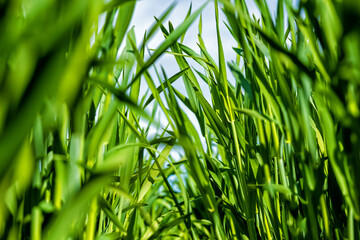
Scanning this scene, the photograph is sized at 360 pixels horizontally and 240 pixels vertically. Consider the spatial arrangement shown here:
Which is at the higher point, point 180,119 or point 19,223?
point 180,119

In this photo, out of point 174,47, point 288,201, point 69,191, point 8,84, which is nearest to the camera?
point 8,84

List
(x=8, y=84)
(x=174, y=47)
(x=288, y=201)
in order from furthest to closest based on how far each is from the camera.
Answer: (x=174, y=47) → (x=288, y=201) → (x=8, y=84)

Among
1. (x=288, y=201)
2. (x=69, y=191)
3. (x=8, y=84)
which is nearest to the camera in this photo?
(x=8, y=84)

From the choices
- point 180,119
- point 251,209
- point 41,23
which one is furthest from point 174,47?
point 41,23

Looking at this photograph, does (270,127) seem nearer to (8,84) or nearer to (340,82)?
(340,82)

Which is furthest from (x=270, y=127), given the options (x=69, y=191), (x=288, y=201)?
(x=69, y=191)

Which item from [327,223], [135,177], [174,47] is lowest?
[327,223]

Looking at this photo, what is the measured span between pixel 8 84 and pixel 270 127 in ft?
1.41

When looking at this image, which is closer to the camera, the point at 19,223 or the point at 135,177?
the point at 19,223

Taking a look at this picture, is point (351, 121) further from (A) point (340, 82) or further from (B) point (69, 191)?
(B) point (69, 191)

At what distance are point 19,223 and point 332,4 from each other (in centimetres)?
44

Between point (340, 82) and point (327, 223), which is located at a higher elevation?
point (340, 82)

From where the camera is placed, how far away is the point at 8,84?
1.02 ft

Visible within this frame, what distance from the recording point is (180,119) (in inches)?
24.0
